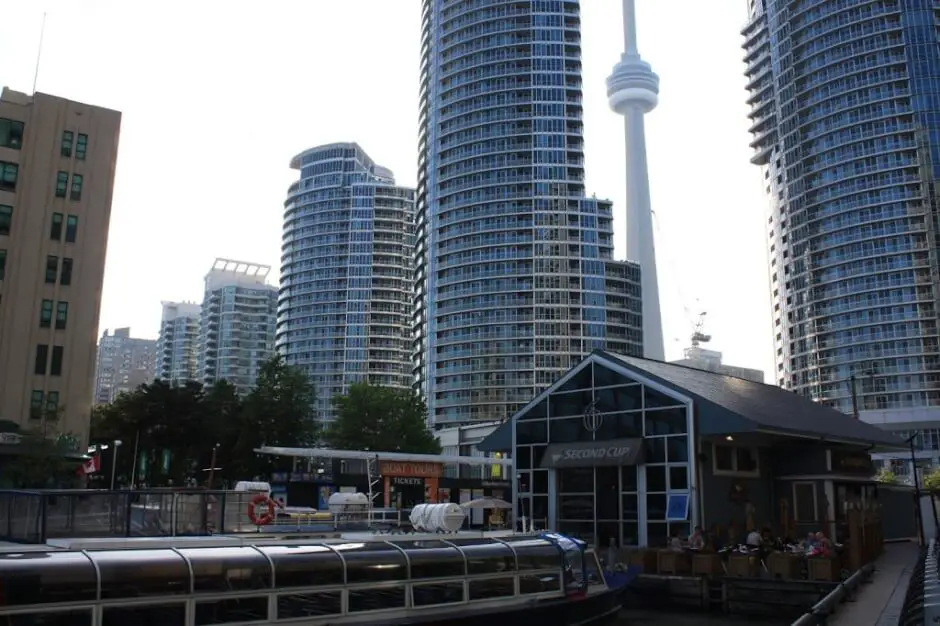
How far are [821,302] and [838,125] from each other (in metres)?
29.6

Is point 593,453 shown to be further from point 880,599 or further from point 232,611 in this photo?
point 232,611

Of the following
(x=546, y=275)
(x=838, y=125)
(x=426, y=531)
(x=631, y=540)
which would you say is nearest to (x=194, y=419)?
(x=631, y=540)

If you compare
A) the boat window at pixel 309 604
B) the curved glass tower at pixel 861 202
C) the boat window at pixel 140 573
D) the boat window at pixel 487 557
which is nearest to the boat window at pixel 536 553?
the boat window at pixel 487 557

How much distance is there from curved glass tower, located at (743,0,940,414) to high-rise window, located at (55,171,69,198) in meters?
110

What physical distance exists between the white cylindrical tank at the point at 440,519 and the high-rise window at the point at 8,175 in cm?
4555

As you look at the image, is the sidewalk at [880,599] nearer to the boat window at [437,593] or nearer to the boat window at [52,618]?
the boat window at [437,593]

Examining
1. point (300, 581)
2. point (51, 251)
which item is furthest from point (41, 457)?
point (300, 581)

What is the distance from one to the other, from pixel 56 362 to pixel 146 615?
1828 inches

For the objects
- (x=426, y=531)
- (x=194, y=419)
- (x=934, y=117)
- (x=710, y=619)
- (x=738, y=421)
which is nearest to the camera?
(x=426, y=531)

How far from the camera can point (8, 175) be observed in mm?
56625

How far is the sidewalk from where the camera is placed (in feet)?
65.7

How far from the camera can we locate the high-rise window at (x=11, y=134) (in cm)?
5694

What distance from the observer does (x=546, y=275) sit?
154750mm

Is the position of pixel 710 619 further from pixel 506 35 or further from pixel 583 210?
pixel 506 35
